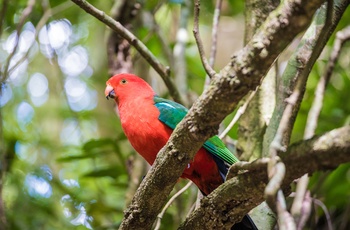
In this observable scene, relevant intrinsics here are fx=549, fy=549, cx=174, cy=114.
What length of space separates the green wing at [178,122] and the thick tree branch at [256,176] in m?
0.71

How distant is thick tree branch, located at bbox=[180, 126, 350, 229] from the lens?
159cm

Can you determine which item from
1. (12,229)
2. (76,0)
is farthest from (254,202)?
(12,229)

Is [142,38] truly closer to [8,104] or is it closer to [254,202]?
[8,104]

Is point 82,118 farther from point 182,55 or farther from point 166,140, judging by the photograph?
point 166,140

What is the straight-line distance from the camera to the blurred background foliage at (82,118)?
4449mm

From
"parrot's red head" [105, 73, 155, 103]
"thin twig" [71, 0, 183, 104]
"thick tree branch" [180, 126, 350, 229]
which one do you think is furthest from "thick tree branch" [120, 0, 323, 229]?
"parrot's red head" [105, 73, 155, 103]

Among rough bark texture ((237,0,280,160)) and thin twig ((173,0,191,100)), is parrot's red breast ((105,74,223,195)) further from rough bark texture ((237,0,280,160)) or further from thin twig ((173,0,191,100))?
thin twig ((173,0,191,100))

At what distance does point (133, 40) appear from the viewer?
10.7 ft

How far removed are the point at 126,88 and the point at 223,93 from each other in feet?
6.72

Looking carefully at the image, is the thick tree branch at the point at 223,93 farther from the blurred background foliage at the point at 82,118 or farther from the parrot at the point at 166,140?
the blurred background foliage at the point at 82,118

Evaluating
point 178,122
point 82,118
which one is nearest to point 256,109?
point 178,122

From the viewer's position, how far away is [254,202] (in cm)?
210

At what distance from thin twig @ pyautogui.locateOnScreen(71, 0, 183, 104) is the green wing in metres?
0.25

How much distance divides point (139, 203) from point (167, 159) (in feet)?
1.13
